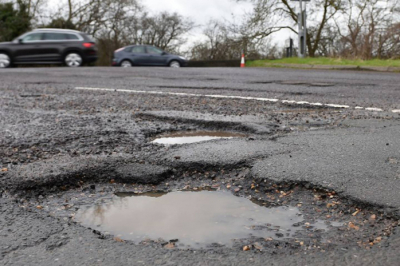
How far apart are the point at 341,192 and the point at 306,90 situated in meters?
5.17

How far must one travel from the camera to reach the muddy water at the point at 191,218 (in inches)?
72.4

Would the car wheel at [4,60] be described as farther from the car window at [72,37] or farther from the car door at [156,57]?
the car door at [156,57]

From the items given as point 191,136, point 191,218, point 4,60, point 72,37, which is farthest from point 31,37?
point 191,218

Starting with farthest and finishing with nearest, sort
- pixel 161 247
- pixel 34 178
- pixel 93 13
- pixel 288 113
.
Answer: pixel 93 13 → pixel 288 113 → pixel 34 178 → pixel 161 247

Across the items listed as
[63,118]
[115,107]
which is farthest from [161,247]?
[115,107]

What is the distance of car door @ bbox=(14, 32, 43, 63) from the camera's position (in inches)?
706

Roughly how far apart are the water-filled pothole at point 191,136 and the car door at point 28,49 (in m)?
15.8

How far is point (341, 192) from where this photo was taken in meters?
2.25

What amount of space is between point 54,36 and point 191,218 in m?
17.7

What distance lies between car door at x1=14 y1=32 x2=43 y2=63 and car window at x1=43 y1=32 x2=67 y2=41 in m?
0.28

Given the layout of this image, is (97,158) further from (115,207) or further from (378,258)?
(378,258)

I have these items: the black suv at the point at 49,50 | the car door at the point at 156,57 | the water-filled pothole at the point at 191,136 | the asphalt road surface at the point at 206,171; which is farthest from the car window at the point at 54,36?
the water-filled pothole at the point at 191,136

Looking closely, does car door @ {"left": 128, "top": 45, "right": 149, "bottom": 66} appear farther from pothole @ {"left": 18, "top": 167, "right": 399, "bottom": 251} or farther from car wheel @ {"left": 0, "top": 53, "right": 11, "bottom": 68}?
pothole @ {"left": 18, "top": 167, "right": 399, "bottom": 251}

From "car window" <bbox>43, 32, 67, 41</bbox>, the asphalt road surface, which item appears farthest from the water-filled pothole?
"car window" <bbox>43, 32, 67, 41</bbox>
